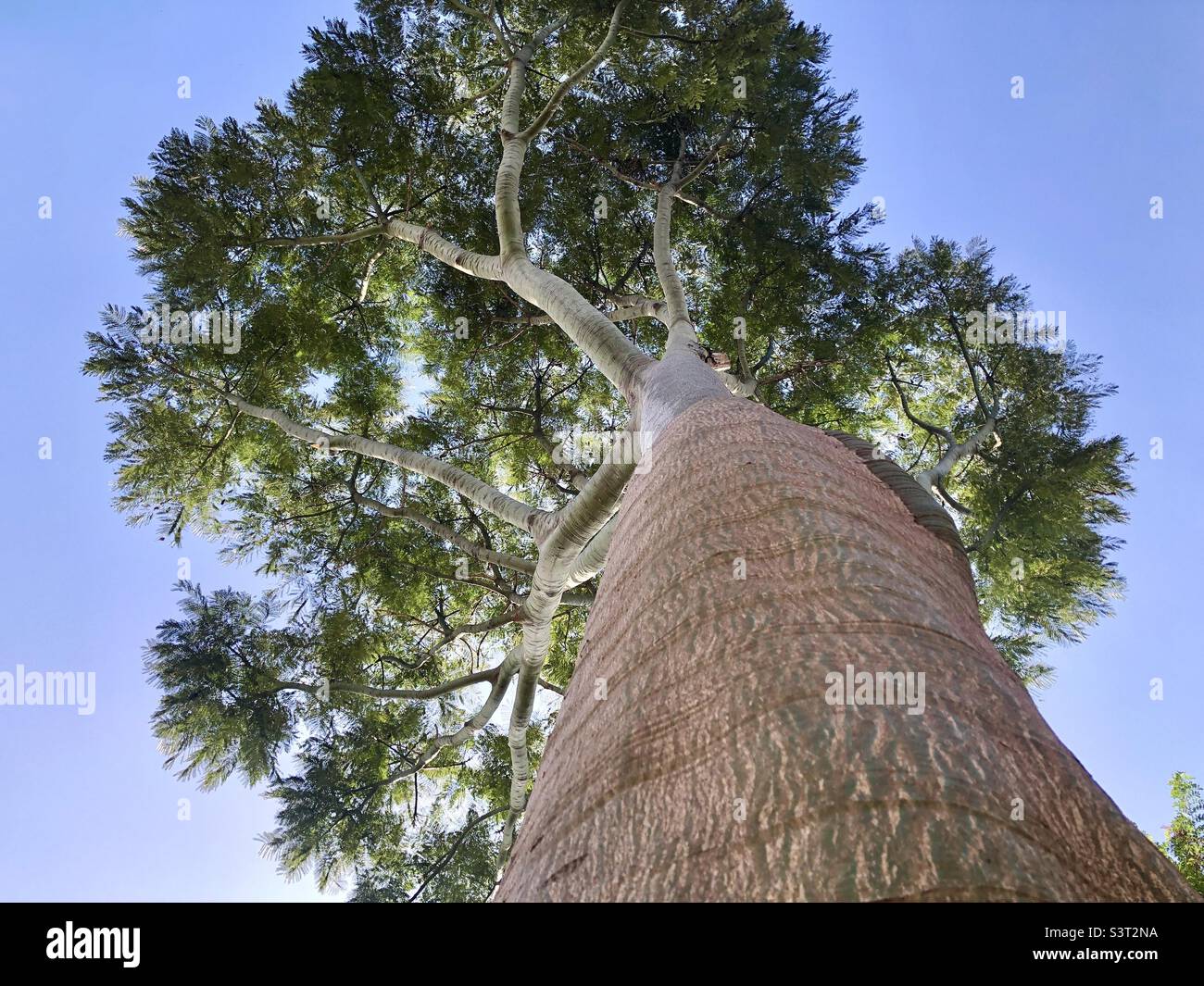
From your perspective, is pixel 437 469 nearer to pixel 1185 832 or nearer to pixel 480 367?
pixel 480 367

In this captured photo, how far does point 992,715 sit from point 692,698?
0.33 m

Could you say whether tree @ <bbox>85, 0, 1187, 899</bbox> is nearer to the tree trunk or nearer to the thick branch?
the thick branch

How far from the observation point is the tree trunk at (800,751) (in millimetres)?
584

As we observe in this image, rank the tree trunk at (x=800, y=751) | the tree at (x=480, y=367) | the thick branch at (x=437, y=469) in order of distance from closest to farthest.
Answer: the tree trunk at (x=800, y=751) → the thick branch at (x=437, y=469) → the tree at (x=480, y=367)

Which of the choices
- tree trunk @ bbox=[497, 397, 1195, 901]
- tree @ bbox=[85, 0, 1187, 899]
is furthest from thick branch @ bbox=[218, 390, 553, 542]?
tree trunk @ bbox=[497, 397, 1195, 901]

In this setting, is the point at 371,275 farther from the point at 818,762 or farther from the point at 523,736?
the point at 818,762

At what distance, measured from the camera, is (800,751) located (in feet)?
2.22

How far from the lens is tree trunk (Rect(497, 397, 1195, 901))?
58 centimetres

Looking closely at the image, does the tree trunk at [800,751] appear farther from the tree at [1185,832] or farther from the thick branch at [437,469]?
the tree at [1185,832]

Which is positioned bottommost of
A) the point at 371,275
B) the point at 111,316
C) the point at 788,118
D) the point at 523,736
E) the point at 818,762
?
the point at 523,736

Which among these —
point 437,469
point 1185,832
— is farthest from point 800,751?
point 1185,832

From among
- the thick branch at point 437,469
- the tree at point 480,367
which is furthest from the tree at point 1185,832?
the thick branch at point 437,469
